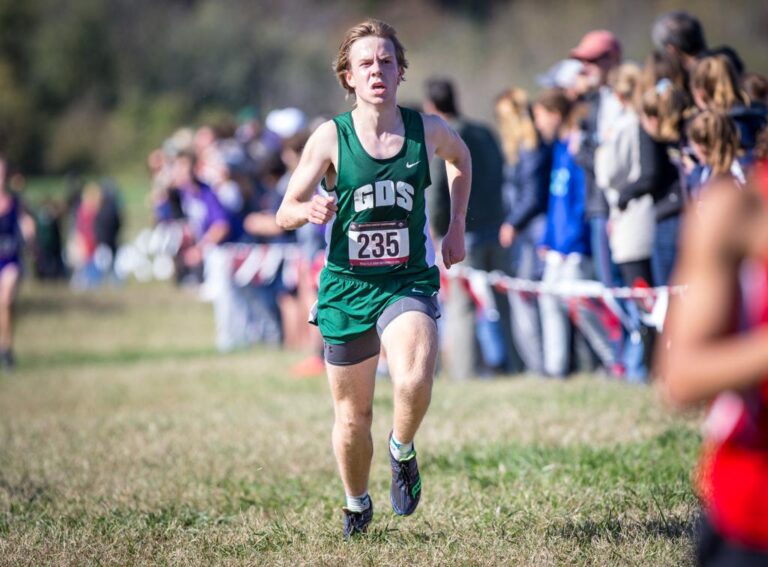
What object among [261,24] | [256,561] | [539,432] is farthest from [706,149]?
[261,24]

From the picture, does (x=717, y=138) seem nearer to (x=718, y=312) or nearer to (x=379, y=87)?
(x=379, y=87)

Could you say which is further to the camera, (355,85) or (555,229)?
(555,229)

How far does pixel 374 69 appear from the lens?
16.9 feet

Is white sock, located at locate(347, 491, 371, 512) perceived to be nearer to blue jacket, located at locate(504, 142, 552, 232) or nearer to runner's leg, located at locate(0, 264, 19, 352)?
blue jacket, located at locate(504, 142, 552, 232)

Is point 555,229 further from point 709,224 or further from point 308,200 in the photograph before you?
point 709,224

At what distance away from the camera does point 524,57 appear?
2084 centimetres

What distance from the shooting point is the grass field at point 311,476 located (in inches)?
205

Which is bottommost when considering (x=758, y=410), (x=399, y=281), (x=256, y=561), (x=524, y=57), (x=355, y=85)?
(x=256, y=561)

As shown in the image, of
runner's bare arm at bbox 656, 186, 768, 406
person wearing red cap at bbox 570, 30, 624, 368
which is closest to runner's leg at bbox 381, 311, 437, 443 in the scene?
runner's bare arm at bbox 656, 186, 768, 406

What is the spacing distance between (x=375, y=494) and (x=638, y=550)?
1.93 metres

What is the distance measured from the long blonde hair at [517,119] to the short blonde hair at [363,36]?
222 inches

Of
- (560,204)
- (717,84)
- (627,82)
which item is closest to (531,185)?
(560,204)

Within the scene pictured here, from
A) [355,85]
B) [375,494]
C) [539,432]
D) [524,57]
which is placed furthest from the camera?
[524,57]

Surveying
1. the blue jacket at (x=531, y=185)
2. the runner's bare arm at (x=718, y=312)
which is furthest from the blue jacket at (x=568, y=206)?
the runner's bare arm at (x=718, y=312)
